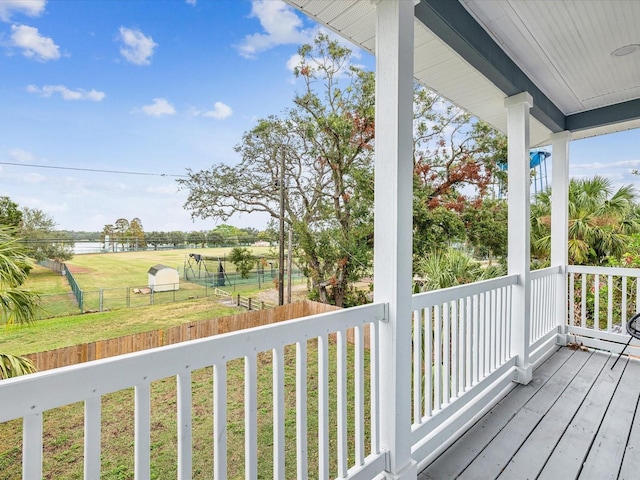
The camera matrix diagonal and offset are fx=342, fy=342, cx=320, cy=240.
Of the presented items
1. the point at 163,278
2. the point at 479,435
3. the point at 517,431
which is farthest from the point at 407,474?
the point at 163,278

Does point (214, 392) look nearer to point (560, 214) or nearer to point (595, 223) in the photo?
point (560, 214)

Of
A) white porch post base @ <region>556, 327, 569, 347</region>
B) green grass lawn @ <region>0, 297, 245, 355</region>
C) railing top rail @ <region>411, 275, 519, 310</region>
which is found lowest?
white porch post base @ <region>556, 327, 569, 347</region>

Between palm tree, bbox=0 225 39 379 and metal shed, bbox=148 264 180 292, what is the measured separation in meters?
0.52

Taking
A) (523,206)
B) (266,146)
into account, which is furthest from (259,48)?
(523,206)

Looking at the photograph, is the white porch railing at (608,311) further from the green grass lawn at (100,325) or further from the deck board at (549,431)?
the green grass lawn at (100,325)

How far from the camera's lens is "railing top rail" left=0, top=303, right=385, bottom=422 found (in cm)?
74

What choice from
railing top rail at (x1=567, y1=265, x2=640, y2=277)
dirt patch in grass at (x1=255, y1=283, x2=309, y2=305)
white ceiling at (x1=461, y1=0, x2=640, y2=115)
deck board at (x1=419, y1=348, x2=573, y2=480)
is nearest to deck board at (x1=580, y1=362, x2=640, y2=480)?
deck board at (x1=419, y1=348, x2=573, y2=480)

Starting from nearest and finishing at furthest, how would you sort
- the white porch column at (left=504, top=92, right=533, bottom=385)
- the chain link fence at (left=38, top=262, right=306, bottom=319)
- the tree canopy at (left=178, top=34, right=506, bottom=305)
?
the chain link fence at (left=38, top=262, right=306, bottom=319)
the white porch column at (left=504, top=92, right=533, bottom=385)
the tree canopy at (left=178, top=34, right=506, bottom=305)

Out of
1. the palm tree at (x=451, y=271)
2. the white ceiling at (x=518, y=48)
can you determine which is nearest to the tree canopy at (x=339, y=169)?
the palm tree at (x=451, y=271)

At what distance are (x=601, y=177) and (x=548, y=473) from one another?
225 inches

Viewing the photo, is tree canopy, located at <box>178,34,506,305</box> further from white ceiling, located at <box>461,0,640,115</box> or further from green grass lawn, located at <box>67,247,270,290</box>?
white ceiling, located at <box>461,0,640,115</box>

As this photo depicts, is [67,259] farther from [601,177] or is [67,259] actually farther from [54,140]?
[601,177]

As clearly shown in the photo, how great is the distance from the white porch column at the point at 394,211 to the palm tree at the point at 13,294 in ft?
4.88

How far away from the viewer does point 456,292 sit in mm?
2146
